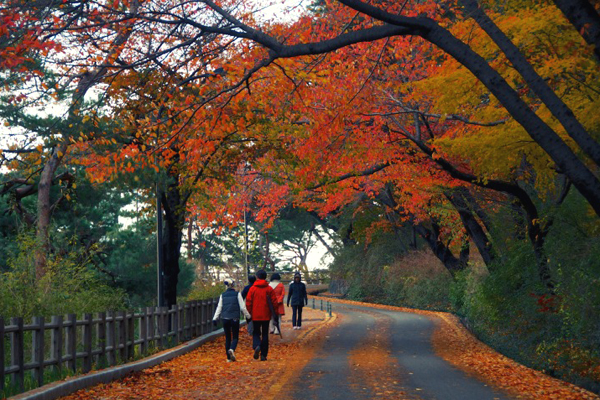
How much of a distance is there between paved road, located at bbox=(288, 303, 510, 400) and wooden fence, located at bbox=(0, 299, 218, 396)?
3.93 meters

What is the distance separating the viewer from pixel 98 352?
1502cm

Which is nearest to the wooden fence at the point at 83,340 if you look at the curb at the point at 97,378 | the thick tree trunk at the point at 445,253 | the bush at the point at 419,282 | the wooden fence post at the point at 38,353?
the wooden fence post at the point at 38,353

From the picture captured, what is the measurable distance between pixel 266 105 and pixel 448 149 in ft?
17.1

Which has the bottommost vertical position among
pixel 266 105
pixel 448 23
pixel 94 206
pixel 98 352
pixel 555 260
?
pixel 98 352

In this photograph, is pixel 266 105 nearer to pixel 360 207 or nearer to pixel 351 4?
pixel 351 4

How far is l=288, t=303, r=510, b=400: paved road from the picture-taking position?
12.0 meters

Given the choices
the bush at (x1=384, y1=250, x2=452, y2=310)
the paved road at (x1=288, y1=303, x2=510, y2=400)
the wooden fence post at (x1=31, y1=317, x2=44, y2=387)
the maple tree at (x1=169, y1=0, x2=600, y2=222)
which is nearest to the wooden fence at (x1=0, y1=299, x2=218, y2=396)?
the wooden fence post at (x1=31, y1=317, x2=44, y2=387)

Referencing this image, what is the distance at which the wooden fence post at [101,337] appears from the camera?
1523cm

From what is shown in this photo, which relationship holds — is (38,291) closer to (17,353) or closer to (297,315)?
(17,353)

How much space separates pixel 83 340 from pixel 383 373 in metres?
5.65

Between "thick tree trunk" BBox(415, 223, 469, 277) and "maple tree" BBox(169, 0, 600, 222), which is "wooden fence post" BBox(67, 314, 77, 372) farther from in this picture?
"thick tree trunk" BBox(415, 223, 469, 277)

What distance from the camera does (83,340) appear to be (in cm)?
1452

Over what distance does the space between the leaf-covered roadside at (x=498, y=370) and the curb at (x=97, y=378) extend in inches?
254

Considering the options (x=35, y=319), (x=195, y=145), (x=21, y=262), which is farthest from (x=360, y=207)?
(x=35, y=319)
